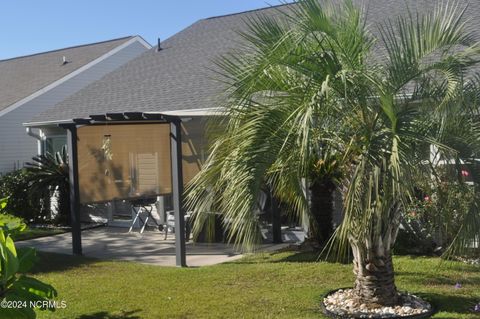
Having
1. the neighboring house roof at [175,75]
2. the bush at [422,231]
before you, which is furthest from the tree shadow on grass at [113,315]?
the neighboring house roof at [175,75]

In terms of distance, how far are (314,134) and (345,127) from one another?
343mm

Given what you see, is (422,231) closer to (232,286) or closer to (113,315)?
(232,286)

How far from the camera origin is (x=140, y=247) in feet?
39.3

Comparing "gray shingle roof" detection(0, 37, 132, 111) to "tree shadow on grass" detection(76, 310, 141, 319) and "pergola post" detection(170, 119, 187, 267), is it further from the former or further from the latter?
"tree shadow on grass" detection(76, 310, 141, 319)

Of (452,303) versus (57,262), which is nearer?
(452,303)

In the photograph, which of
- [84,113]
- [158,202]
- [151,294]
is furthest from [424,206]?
[84,113]

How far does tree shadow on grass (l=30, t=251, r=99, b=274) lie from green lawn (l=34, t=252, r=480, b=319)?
2cm

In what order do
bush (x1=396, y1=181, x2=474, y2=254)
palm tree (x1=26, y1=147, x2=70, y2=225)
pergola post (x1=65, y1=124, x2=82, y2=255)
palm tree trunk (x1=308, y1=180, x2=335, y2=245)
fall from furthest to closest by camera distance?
1. palm tree (x1=26, y1=147, x2=70, y2=225)
2. pergola post (x1=65, y1=124, x2=82, y2=255)
3. palm tree trunk (x1=308, y1=180, x2=335, y2=245)
4. bush (x1=396, y1=181, x2=474, y2=254)

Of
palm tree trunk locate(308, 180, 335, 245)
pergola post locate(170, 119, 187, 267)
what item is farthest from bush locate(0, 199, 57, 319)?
palm tree trunk locate(308, 180, 335, 245)

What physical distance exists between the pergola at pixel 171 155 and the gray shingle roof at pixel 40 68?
35.4 ft

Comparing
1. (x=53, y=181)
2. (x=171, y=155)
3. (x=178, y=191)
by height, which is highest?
(x=171, y=155)

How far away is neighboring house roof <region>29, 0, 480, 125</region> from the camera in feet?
45.6

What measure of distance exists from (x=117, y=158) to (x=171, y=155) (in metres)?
1.92

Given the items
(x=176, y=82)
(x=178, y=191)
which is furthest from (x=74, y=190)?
(x=176, y=82)
